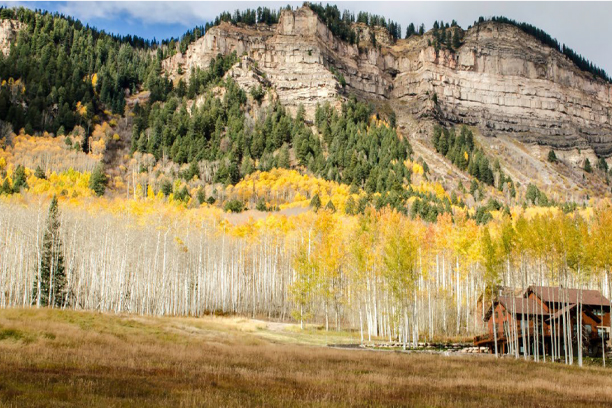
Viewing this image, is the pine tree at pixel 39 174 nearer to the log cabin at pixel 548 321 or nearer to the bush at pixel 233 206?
the bush at pixel 233 206

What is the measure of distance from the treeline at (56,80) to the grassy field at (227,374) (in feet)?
411

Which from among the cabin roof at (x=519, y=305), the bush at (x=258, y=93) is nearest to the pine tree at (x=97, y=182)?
the bush at (x=258, y=93)

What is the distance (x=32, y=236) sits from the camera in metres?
56.4

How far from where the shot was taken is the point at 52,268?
51.8 m

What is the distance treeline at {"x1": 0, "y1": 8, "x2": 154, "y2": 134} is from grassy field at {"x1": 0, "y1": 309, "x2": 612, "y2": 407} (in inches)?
4927

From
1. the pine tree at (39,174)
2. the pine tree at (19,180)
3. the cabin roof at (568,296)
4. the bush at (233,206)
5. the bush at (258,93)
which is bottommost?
the cabin roof at (568,296)

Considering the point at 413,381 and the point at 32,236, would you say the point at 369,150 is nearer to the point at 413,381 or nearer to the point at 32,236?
the point at 32,236

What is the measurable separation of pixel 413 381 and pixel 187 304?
152 ft

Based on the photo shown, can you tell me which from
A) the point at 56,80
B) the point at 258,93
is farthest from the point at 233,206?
the point at 56,80

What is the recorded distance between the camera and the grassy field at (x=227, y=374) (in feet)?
49.1

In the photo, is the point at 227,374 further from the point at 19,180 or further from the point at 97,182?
the point at 97,182

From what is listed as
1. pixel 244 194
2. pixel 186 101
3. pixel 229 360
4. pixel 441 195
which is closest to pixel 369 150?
pixel 441 195

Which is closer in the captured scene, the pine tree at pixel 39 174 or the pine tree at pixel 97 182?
the pine tree at pixel 39 174

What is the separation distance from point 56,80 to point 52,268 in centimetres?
12867
